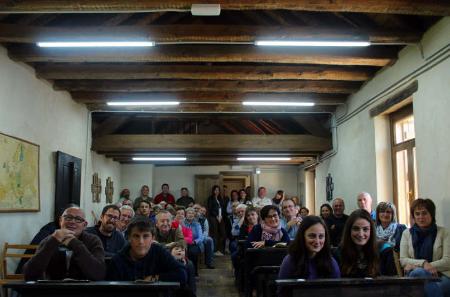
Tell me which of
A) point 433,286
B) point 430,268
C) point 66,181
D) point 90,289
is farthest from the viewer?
point 66,181

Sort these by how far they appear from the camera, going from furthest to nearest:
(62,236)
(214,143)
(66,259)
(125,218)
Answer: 1. (214,143)
2. (125,218)
3. (66,259)
4. (62,236)

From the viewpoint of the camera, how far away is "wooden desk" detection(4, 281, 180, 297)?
229cm

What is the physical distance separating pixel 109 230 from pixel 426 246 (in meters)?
2.89

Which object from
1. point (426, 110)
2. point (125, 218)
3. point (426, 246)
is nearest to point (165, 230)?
point (125, 218)

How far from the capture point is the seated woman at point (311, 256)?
2742 millimetres

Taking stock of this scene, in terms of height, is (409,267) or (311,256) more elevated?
(311,256)

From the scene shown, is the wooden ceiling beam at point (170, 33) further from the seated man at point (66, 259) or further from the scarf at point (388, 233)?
the seated man at point (66, 259)

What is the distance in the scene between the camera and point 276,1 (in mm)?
4066

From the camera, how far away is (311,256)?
9.16ft

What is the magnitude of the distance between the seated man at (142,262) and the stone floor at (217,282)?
3173 mm

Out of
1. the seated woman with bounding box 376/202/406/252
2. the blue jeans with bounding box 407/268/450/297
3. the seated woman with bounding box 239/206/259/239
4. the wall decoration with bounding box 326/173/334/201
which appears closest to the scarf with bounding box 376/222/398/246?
the seated woman with bounding box 376/202/406/252

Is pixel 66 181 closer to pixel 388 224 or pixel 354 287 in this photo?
pixel 388 224

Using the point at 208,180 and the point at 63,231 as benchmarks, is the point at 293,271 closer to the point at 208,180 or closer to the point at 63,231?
the point at 63,231

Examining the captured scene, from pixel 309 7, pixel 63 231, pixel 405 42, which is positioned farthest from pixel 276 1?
pixel 63 231
